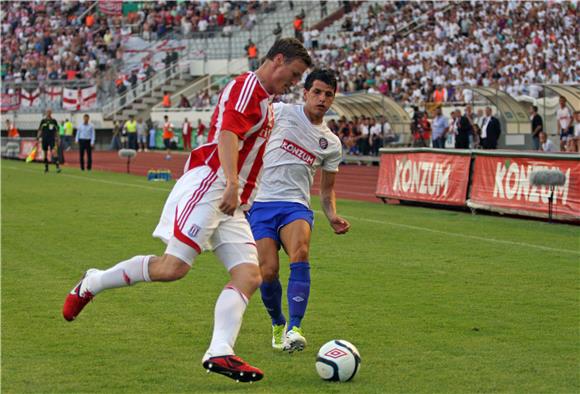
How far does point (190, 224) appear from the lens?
6.53 meters

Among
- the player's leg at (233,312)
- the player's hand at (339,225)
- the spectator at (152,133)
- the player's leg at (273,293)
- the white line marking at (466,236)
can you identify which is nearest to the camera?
the player's leg at (233,312)

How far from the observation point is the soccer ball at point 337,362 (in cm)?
679

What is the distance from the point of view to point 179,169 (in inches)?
1532

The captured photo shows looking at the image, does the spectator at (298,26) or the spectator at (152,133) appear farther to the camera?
the spectator at (152,133)

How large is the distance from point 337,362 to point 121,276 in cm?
145

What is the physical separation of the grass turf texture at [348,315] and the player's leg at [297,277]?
158 mm

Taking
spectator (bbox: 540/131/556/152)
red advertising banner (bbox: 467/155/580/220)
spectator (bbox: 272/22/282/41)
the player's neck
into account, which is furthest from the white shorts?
spectator (bbox: 272/22/282/41)

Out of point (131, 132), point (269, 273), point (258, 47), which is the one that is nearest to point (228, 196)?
point (269, 273)

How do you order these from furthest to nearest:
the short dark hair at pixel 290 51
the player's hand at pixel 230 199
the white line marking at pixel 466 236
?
1. the white line marking at pixel 466 236
2. the short dark hair at pixel 290 51
3. the player's hand at pixel 230 199

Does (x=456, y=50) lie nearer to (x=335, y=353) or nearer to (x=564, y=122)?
(x=564, y=122)

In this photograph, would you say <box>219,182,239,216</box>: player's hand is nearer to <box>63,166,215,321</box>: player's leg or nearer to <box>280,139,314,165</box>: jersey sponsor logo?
<box>63,166,215,321</box>: player's leg

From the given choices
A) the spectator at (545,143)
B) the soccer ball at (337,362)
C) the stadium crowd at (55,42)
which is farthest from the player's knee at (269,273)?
the stadium crowd at (55,42)

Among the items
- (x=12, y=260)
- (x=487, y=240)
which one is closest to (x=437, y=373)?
(x=12, y=260)

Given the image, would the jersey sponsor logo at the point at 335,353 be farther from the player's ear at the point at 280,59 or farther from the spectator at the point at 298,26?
the spectator at the point at 298,26
